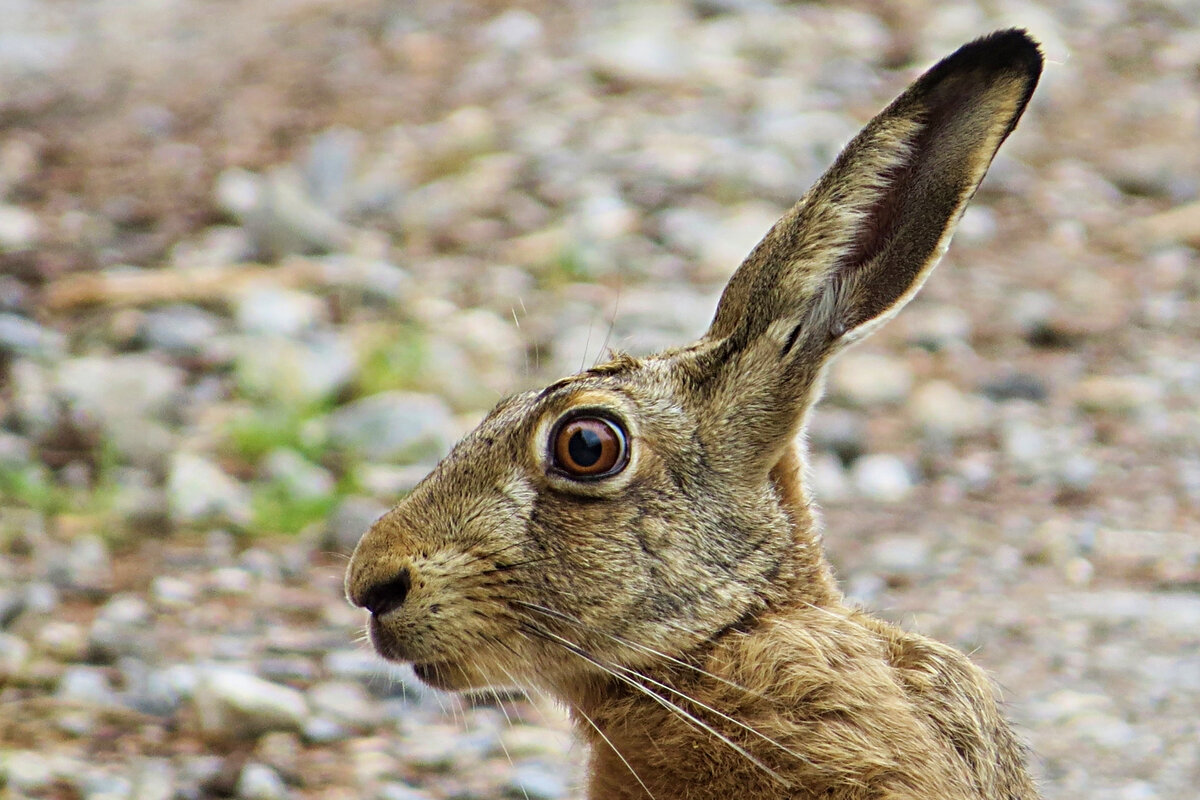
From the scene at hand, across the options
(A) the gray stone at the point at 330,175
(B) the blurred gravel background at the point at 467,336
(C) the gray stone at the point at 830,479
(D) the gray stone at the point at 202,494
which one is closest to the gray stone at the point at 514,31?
(B) the blurred gravel background at the point at 467,336

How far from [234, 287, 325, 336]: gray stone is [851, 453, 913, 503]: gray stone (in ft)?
9.22

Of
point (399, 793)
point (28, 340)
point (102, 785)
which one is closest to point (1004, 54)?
point (399, 793)

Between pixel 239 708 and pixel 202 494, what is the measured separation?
1814mm

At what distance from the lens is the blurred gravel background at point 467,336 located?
4.82m

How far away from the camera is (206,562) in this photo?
583cm

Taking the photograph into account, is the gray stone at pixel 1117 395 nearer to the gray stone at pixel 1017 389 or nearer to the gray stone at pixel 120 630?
the gray stone at pixel 1017 389

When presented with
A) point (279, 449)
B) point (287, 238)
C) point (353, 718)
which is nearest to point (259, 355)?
point (279, 449)

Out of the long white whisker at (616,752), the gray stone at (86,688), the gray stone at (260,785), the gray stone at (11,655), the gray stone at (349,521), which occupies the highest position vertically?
the gray stone at (349,521)

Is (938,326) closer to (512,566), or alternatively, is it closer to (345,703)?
(345,703)

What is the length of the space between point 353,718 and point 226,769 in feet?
1.75

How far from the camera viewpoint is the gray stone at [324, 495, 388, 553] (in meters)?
5.86

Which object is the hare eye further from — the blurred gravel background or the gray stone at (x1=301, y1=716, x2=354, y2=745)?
the gray stone at (x1=301, y1=716, x2=354, y2=745)

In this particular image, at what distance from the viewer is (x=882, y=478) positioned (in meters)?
6.68

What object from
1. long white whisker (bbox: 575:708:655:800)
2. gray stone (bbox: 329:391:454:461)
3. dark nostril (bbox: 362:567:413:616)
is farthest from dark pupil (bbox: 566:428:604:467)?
gray stone (bbox: 329:391:454:461)
